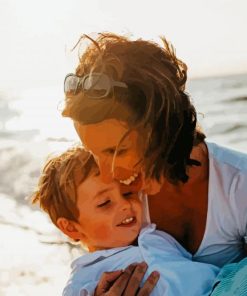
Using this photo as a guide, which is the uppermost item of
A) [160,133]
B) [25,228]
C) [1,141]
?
[160,133]

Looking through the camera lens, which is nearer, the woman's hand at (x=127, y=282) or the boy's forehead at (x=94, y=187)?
the woman's hand at (x=127, y=282)

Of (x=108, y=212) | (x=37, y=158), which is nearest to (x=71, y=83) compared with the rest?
(x=108, y=212)

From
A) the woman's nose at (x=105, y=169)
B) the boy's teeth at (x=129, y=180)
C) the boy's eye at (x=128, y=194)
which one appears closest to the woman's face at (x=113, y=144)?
the woman's nose at (x=105, y=169)

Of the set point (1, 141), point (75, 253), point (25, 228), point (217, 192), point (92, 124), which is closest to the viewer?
point (92, 124)

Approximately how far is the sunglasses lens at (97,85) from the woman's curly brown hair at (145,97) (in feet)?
0.07

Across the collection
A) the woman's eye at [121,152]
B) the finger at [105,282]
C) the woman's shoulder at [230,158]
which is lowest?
the finger at [105,282]

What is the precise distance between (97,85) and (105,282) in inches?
29.2

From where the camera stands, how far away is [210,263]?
9.21 feet

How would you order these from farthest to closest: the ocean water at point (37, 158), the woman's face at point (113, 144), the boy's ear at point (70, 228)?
1. the ocean water at point (37, 158)
2. the boy's ear at point (70, 228)
3. the woman's face at point (113, 144)

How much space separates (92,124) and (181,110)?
33 cm

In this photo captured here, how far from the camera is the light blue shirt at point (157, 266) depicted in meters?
2.61

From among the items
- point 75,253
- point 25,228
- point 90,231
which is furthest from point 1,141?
point 90,231

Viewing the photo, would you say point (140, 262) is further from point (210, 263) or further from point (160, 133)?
point (160, 133)

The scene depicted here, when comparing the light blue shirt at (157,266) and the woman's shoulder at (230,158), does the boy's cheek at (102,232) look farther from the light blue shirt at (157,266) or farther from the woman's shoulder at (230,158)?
the woman's shoulder at (230,158)
